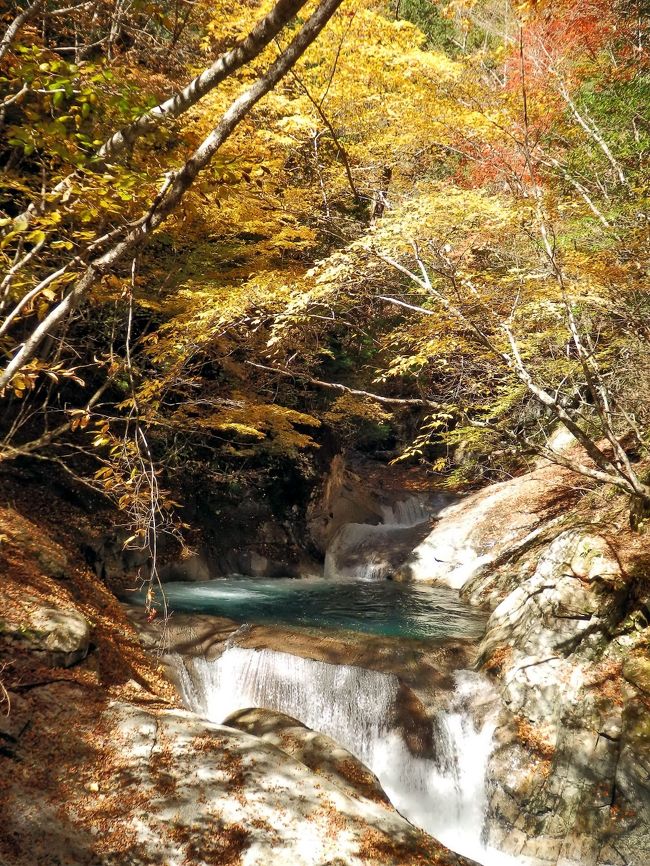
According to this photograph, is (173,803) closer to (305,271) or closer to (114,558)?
(114,558)

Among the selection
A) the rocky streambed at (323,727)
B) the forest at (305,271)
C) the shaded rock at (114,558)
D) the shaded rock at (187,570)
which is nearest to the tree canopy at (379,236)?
the forest at (305,271)

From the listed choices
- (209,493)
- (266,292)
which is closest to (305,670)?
(266,292)

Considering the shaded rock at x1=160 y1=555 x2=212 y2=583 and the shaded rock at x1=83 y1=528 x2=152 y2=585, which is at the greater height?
the shaded rock at x1=83 y1=528 x2=152 y2=585

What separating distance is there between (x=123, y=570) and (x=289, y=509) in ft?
16.7

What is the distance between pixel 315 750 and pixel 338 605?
17.7ft

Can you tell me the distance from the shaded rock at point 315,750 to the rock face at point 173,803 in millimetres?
61

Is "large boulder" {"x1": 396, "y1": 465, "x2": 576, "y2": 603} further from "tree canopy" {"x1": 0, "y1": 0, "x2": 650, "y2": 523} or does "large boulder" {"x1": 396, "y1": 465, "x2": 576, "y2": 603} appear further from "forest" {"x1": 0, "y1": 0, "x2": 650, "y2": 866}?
"tree canopy" {"x1": 0, "y1": 0, "x2": 650, "y2": 523}

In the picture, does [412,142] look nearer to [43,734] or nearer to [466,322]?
[466,322]

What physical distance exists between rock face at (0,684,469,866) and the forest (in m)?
0.13

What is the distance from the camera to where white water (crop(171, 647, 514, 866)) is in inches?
249

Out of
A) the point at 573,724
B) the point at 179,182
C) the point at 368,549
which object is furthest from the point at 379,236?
the point at 368,549

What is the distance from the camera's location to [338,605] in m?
10.9

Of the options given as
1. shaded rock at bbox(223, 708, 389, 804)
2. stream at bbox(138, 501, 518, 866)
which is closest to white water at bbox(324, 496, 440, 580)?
stream at bbox(138, 501, 518, 866)

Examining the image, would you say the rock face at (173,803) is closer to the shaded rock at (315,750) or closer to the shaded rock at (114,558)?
the shaded rock at (315,750)
